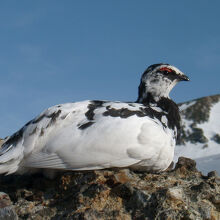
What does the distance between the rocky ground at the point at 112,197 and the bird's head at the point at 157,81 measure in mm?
1254

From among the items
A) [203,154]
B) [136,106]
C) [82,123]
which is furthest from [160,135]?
[203,154]

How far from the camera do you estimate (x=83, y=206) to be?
134 inches

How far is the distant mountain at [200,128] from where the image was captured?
1299 inches

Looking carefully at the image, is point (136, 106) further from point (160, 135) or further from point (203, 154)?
point (203, 154)

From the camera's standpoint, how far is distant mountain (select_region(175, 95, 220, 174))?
108 ft

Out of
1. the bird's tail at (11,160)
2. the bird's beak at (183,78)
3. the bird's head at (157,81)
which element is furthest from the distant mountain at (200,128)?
the bird's tail at (11,160)

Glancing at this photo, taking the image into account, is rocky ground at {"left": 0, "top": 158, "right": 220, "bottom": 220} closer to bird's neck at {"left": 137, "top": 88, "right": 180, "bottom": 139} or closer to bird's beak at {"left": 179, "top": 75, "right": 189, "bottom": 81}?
bird's neck at {"left": 137, "top": 88, "right": 180, "bottom": 139}

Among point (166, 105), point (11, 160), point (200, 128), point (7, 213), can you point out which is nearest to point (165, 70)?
point (166, 105)

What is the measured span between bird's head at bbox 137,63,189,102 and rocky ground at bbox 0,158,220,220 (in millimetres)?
1254

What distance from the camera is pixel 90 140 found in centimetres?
382

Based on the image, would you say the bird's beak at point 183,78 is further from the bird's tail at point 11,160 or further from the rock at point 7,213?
the rock at point 7,213

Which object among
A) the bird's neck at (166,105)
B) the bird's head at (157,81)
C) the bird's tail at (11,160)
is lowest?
the bird's tail at (11,160)

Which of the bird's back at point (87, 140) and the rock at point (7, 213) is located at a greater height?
the bird's back at point (87, 140)

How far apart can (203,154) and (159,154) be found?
29145 millimetres
